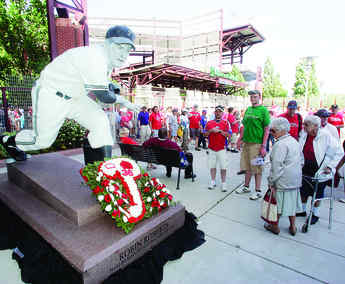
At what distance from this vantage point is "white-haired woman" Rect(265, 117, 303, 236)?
2705 mm

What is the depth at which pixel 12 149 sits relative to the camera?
11.3 feet

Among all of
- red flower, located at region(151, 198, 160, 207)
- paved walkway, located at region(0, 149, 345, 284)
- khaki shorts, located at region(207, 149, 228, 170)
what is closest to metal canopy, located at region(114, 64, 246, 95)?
khaki shorts, located at region(207, 149, 228, 170)

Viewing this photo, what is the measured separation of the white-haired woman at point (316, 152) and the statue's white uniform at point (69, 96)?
2.86 meters

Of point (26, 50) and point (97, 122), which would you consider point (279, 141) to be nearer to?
point (97, 122)

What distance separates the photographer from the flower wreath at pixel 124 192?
2213mm

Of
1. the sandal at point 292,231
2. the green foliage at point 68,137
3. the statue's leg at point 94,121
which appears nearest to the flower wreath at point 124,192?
the statue's leg at point 94,121

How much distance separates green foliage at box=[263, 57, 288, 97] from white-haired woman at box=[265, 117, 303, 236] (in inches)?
1869

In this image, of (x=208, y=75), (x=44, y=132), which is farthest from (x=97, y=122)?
(x=208, y=75)

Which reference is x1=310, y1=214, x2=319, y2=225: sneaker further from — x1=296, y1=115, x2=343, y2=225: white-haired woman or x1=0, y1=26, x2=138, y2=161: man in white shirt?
x1=0, y1=26, x2=138, y2=161: man in white shirt

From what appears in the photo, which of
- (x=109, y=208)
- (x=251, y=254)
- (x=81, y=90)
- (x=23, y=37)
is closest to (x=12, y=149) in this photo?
(x=81, y=90)

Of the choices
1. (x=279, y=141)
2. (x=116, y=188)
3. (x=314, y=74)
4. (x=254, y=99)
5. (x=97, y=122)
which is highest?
(x=314, y=74)

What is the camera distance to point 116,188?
2.27m

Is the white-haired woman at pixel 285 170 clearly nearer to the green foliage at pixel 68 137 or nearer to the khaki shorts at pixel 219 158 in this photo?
the khaki shorts at pixel 219 158

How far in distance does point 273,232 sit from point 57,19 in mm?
9599
